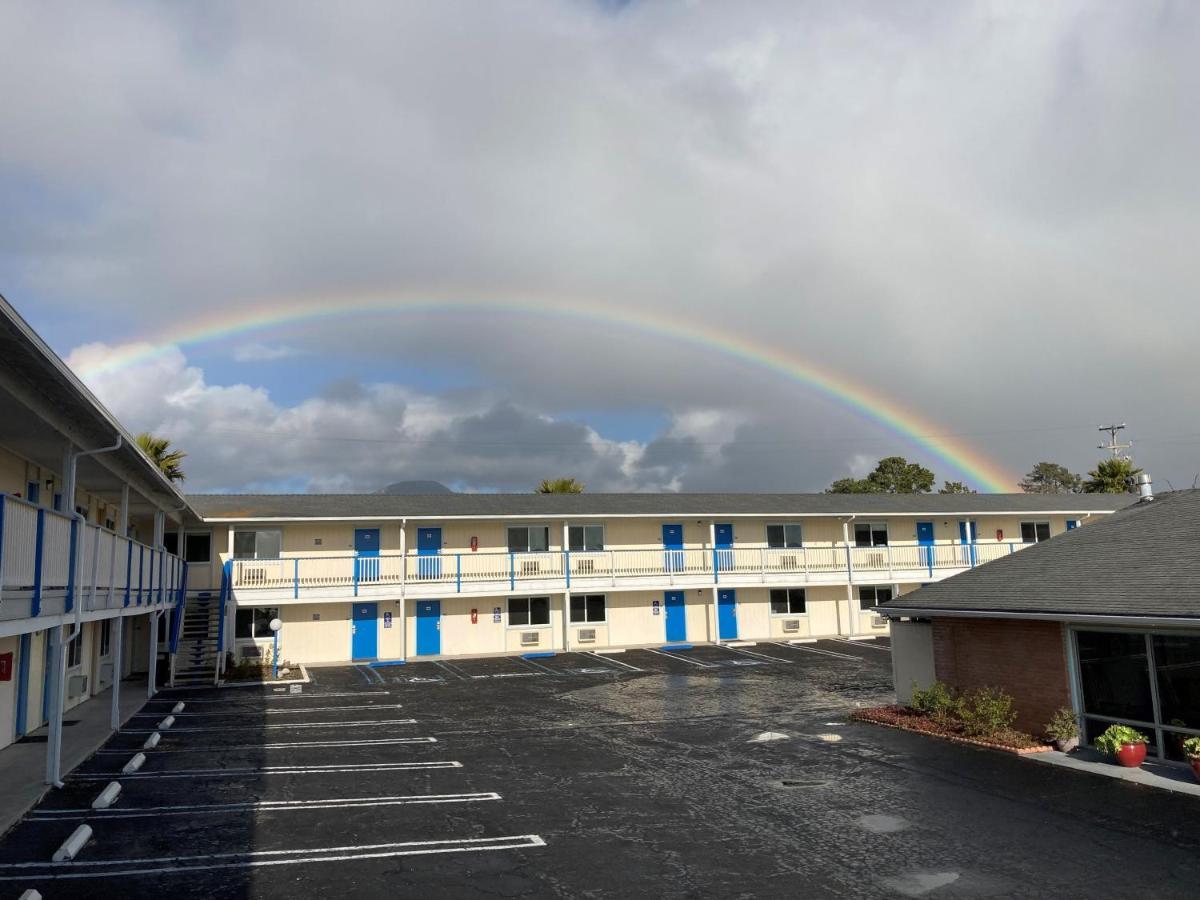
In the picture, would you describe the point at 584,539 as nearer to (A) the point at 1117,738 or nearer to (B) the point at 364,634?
(B) the point at 364,634

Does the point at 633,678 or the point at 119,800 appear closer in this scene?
the point at 119,800

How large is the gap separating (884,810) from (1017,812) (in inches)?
65.9

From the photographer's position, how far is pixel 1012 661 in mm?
16641

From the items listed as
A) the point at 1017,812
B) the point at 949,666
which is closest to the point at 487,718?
the point at 949,666

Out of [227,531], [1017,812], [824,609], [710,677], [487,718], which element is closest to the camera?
[1017,812]

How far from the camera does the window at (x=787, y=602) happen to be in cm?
3709

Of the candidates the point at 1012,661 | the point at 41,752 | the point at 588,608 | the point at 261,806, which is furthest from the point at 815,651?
the point at 41,752

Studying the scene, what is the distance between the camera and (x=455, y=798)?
12.5 meters

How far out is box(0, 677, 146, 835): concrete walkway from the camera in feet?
40.3

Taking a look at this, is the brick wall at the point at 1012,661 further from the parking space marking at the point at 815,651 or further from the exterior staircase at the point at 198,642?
the exterior staircase at the point at 198,642

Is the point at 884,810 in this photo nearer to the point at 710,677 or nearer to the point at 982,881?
the point at 982,881

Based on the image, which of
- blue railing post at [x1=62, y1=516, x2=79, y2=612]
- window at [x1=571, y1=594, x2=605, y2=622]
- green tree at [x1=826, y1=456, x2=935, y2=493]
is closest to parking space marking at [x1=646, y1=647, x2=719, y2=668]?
window at [x1=571, y1=594, x2=605, y2=622]

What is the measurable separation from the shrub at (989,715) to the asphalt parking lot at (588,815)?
73cm

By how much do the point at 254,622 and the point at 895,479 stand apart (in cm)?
5709
